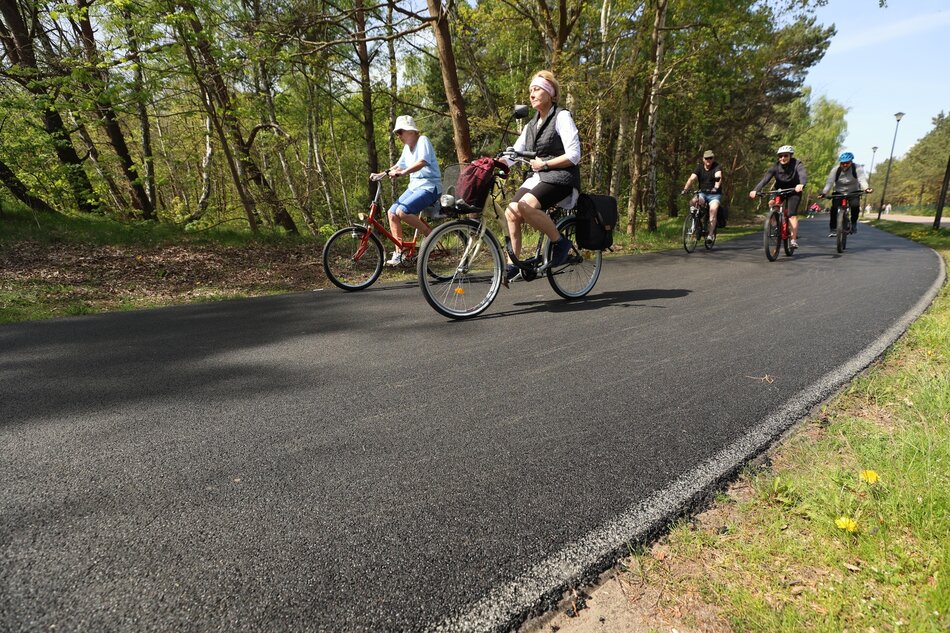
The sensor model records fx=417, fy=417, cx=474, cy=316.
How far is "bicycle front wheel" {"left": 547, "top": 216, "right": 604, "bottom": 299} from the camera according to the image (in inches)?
185

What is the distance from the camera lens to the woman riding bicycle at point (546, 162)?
3998 millimetres

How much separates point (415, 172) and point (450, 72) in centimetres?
351

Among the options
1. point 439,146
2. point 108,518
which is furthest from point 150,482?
point 439,146

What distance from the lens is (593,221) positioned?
4.53m

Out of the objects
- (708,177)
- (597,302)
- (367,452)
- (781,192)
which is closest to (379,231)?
(597,302)

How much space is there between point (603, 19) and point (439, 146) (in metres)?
12.7

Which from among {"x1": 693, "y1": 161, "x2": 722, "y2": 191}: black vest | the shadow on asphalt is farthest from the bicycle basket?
{"x1": 693, "y1": 161, "x2": 722, "y2": 191}: black vest

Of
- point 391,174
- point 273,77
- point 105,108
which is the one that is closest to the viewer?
point 391,174

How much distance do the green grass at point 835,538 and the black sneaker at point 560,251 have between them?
9.58 ft

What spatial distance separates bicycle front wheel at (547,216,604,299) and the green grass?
3.04m

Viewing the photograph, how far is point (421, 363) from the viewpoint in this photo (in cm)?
300

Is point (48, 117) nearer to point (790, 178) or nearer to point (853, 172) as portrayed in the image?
point (790, 178)

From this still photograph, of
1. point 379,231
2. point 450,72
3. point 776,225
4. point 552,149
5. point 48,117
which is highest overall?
point 450,72

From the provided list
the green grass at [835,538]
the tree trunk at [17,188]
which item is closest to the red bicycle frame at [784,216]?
the green grass at [835,538]
